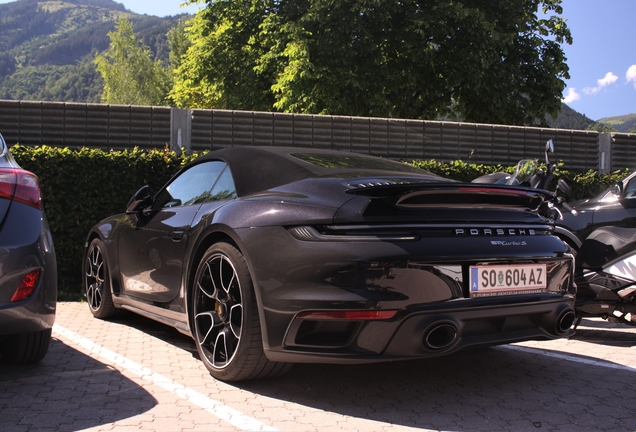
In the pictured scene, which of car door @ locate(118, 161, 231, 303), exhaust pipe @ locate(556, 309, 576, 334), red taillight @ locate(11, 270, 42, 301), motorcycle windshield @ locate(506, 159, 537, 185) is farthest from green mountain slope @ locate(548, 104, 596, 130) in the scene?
red taillight @ locate(11, 270, 42, 301)

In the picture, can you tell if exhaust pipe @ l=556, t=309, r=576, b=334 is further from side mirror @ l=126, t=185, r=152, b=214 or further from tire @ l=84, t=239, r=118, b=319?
tire @ l=84, t=239, r=118, b=319

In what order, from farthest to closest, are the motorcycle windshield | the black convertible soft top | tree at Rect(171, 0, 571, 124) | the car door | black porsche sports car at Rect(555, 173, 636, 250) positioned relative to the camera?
tree at Rect(171, 0, 571, 124)
the motorcycle windshield
black porsche sports car at Rect(555, 173, 636, 250)
the car door
the black convertible soft top

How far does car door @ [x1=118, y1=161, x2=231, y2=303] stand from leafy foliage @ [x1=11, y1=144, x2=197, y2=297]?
2.59 meters

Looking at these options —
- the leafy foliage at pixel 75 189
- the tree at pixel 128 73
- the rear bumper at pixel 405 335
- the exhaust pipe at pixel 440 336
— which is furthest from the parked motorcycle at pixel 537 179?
the tree at pixel 128 73

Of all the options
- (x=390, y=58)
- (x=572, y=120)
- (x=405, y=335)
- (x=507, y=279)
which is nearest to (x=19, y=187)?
(x=405, y=335)

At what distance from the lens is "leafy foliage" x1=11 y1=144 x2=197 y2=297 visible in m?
7.40

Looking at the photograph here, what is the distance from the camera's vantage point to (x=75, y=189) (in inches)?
295

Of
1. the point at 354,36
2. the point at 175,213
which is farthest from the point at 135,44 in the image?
the point at 175,213

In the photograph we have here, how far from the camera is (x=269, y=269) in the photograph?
328cm

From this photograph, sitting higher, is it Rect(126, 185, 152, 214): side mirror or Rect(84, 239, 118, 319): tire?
Rect(126, 185, 152, 214): side mirror

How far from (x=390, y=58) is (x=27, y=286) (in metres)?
18.3

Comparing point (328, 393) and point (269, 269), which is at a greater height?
point (269, 269)

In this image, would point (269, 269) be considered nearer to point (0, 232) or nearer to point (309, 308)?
point (309, 308)

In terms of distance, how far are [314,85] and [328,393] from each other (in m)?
16.1
